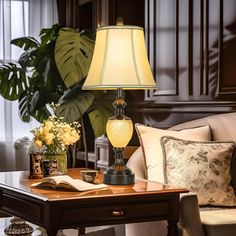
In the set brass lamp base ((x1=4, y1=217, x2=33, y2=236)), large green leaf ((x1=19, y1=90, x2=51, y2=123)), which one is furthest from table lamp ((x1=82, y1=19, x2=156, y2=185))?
large green leaf ((x1=19, y1=90, x2=51, y2=123))

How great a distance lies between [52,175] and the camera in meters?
3.25

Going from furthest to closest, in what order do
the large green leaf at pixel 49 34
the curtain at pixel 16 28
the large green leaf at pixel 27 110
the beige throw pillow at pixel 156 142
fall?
the curtain at pixel 16 28 → the large green leaf at pixel 49 34 → the large green leaf at pixel 27 110 → the beige throw pillow at pixel 156 142

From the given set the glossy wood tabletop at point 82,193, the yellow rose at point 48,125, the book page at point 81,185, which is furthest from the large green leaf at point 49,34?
the book page at point 81,185

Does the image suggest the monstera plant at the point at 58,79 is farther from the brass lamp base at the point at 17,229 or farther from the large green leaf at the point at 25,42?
the brass lamp base at the point at 17,229

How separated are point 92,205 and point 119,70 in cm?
64

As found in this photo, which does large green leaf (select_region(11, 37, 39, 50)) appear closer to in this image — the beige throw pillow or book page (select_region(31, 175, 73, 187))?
the beige throw pillow

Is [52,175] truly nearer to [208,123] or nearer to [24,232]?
[24,232]

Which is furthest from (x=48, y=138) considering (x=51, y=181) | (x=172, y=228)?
(x=172, y=228)

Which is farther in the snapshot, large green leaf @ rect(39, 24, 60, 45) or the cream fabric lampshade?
large green leaf @ rect(39, 24, 60, 45)

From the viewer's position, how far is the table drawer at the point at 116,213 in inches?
108

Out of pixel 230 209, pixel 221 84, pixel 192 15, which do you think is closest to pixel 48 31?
pixel 192 15

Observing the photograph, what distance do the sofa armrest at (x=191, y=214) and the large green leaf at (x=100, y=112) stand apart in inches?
86.6

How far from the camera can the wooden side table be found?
107 inches

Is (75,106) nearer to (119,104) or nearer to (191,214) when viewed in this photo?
(119,104)
